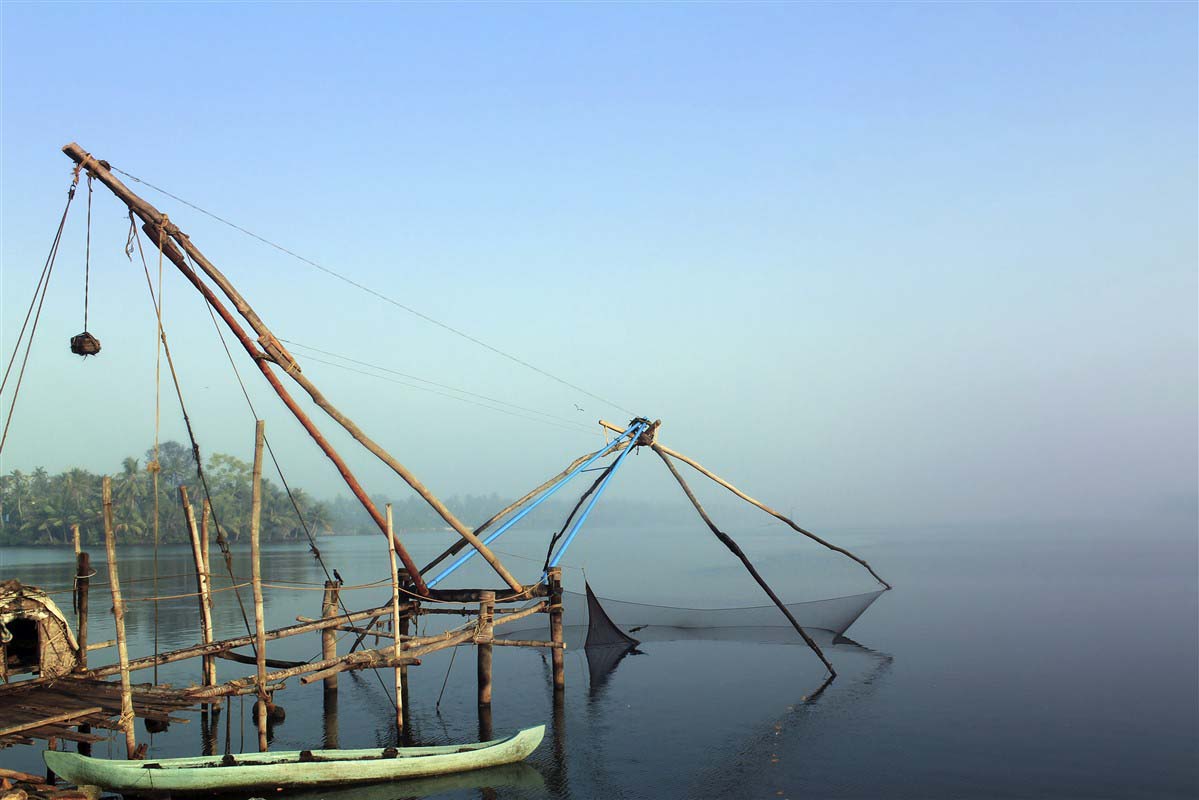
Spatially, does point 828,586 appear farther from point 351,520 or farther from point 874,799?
point 351,520

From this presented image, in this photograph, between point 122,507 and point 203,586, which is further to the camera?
point 122,507

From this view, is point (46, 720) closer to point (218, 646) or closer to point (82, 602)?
point (218, 646)

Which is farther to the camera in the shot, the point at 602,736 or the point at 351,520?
the point at 351,520

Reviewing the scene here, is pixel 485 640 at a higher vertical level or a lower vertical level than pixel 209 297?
lower

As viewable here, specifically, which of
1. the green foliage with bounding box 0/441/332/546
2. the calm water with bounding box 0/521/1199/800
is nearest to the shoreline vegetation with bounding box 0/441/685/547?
the green foliage with bounding box 0/441/332/546

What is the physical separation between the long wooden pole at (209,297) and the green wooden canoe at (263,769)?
2740mm

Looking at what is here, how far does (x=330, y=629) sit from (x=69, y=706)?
3882 mm

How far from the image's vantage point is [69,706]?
9.37 meters

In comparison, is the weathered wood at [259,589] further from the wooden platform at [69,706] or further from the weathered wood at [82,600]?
the weathered wood at [82,600]

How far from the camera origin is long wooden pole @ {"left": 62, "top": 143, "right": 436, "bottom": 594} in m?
10.8

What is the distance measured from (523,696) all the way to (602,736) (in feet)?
10.2

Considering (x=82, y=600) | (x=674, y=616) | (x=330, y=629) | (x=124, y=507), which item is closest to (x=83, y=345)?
(x=82, y=600)

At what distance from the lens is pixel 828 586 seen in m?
44.1

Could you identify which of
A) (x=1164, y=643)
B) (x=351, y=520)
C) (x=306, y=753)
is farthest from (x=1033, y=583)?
(x=351, y=520)
